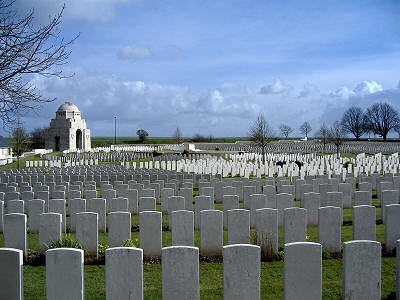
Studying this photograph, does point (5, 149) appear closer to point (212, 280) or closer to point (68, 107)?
point (68, 107)

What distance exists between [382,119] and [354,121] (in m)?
5.89

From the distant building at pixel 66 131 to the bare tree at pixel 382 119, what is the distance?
51.9 metres

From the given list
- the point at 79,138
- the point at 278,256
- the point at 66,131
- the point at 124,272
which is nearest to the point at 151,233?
the point at 278,256

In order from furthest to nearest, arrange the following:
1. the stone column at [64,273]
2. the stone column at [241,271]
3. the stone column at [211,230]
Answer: the stone column at [211,230] < the stone column at [241,271] < the stone column at [64,273]

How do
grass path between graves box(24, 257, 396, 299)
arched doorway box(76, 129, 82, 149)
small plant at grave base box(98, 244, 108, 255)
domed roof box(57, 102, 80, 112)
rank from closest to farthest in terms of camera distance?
grass path between graves box(24, 257, 396, 299) < small plant at grave base box(98, 244, 108, 255) < domed roof box(57, 102, 80, 112) < arched doorway box(76, 129, 82, 149)

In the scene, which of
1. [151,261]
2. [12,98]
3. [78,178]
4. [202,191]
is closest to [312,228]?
[202,191]

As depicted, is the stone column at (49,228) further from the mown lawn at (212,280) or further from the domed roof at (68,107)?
the domed roof at (68,107)

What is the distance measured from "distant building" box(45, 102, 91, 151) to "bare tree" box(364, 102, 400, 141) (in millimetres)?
51934

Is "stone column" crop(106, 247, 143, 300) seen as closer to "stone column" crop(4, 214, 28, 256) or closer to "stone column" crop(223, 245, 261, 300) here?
"stone column" crop(223, 245, 261, 300)

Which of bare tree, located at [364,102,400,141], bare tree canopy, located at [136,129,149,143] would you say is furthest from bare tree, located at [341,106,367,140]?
bare tree canopy, located at [136,129,149,143]

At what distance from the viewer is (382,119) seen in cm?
7938

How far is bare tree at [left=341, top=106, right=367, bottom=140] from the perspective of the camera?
270 feet

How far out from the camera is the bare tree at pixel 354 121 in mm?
82312

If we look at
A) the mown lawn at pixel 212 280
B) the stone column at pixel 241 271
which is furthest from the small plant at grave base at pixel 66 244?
the stone column at pixel 241 271
